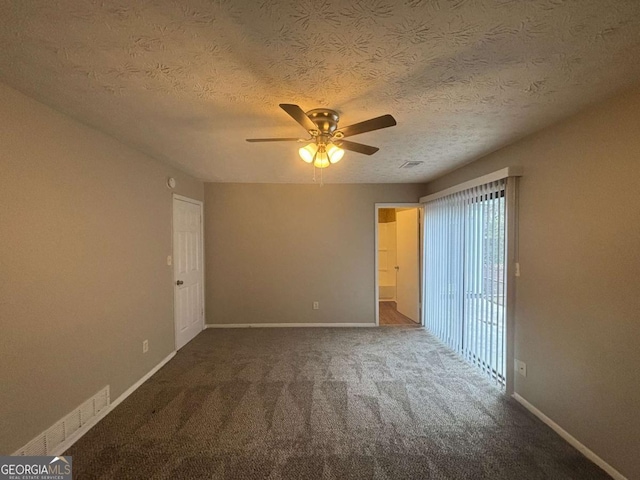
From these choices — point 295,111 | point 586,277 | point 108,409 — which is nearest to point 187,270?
point 108,409

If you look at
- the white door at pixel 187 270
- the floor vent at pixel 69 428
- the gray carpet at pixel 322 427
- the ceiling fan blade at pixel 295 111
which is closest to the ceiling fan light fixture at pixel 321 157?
the ceiling fan blade at pixel 295 111

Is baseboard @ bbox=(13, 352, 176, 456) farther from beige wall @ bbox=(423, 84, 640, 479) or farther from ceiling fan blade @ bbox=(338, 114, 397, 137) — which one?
beige wall @ bbox=(423, 84, 640, 479)

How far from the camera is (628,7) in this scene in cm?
108

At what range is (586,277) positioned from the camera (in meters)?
1.94

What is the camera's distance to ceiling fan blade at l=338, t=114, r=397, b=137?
161 cm

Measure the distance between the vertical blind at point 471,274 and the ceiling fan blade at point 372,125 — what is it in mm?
1723

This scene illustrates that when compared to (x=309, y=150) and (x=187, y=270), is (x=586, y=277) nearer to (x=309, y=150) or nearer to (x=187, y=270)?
(x=309, y=150)

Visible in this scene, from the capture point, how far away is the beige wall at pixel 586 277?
1.68 meters

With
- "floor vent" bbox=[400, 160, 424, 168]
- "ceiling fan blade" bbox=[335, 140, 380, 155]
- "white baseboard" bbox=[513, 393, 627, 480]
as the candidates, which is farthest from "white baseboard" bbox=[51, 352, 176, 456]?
"floor vent" bbox=[400, 160, 424, 168]

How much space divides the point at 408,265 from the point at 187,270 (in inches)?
145

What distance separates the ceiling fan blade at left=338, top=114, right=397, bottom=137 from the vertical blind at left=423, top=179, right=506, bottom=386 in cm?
172

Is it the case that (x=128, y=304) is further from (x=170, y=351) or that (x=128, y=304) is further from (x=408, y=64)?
(x=408, y=64)

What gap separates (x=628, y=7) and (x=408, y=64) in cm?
81

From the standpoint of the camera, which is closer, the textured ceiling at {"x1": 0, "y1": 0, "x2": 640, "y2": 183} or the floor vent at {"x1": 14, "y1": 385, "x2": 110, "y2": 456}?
the textured ceiling at {"x1": 0, "y1": 0, "x2": 640, "y2": 183}
